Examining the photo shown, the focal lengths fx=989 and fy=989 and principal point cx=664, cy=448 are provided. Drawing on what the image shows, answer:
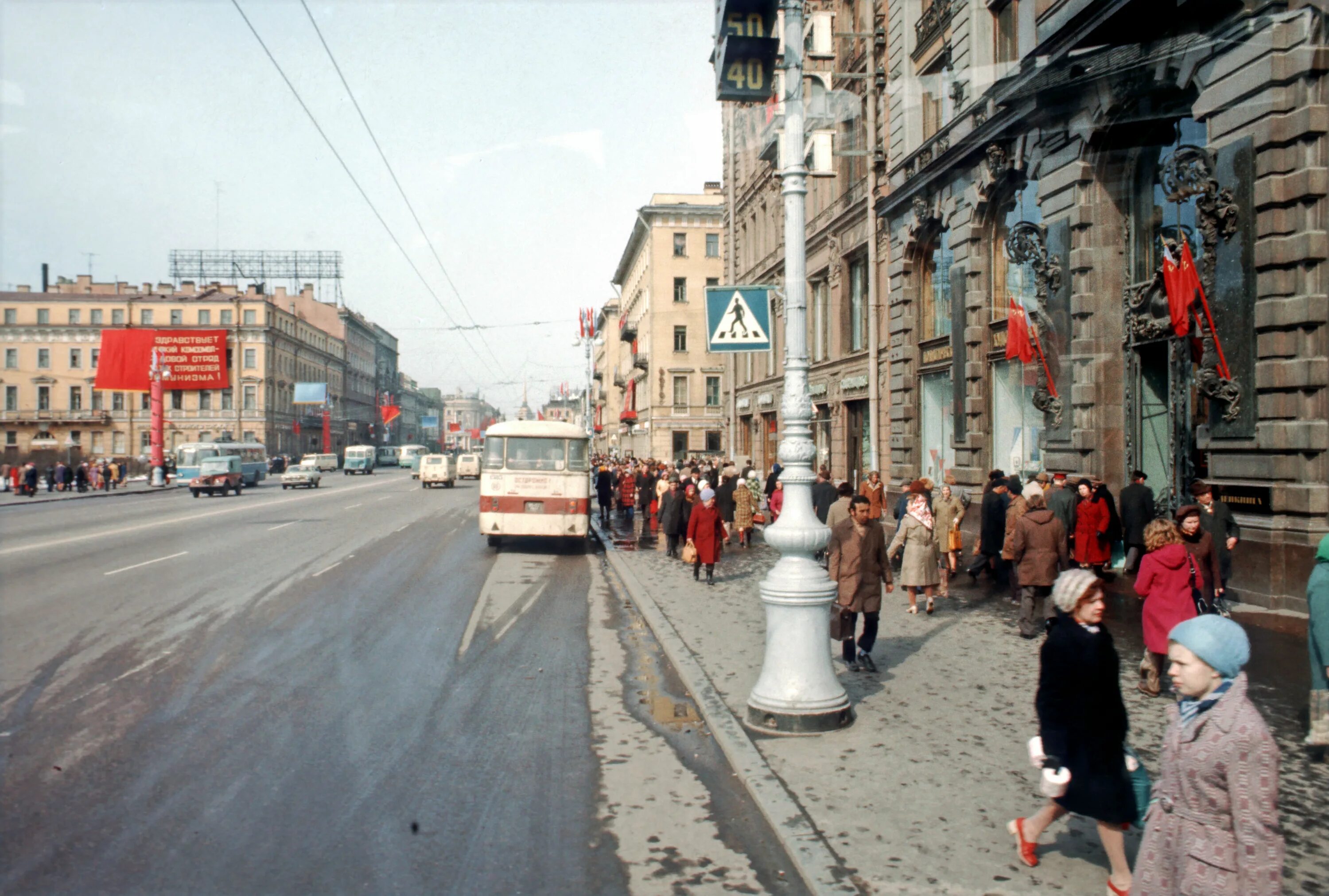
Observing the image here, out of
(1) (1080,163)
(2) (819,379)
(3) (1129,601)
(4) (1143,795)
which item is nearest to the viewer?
(4) (1143,795)

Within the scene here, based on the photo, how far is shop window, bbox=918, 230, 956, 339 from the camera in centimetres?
2159

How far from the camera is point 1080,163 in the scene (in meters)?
15.3

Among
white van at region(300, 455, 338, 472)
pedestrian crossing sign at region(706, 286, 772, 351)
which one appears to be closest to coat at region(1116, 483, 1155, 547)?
pedestrian crossing sign at region(706, 286, 772, 351)

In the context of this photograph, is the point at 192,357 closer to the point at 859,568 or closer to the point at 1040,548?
the point at 1040,548

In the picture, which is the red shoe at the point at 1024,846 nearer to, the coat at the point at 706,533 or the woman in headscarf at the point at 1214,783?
the woman in headscarf at the point at 1214,783

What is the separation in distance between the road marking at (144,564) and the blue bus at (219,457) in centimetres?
3723

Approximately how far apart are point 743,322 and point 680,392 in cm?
5380

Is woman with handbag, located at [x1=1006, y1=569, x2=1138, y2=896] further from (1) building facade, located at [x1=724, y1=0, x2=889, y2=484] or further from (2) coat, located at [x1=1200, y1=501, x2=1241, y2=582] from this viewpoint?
(1) building facade, located at [x1=724, y1=0, x2=889, y2=484]

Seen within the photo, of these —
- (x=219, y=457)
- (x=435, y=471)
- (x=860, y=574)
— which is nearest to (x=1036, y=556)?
(x=860, y=574)

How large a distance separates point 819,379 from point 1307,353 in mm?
20561

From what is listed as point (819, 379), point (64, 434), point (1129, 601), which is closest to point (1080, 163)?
point (1129, 601)

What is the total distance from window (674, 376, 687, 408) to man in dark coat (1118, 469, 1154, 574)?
49545mm

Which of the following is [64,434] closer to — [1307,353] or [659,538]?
[659,538]

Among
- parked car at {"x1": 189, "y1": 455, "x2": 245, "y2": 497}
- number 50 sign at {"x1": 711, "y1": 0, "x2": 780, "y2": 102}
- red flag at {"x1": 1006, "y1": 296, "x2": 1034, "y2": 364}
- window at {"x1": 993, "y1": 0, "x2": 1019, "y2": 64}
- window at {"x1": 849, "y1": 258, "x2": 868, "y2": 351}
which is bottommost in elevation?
parked car at {"x1": 189, "y1": 455, "x2": 245, "y2": 497}
